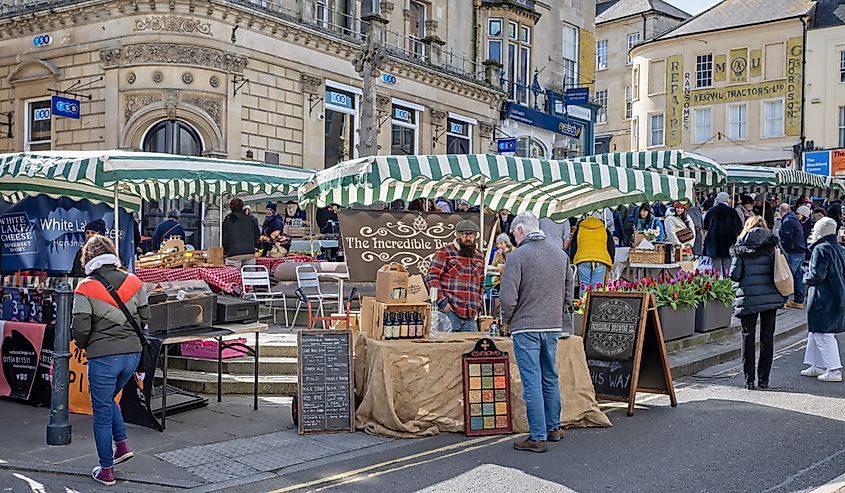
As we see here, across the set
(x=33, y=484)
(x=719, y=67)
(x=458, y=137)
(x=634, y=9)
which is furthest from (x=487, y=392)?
(x=634, y=9)

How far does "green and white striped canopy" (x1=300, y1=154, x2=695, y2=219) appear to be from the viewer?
9.09 m

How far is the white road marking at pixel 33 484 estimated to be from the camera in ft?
21.0

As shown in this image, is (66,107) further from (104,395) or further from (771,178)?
(771,178)

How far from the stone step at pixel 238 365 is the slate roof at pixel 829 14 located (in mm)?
Answer: 38101

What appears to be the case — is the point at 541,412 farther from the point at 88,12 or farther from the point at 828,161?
the point at 828,161

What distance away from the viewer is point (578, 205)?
1205 cm

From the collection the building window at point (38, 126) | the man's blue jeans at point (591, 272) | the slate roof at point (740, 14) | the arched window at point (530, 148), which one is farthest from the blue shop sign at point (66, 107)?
the slate roof at point (740, 14)

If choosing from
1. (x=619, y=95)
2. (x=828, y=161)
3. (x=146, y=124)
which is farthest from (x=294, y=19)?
(x=619, y=95)

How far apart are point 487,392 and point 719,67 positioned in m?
40.6

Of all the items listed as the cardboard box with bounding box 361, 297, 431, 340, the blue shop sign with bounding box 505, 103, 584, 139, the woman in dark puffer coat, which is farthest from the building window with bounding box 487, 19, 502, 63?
the cardboard box with bounding box 361, 297, 431, 340

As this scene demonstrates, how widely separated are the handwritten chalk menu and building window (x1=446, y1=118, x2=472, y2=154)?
2145cm

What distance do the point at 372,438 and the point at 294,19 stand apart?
16.8 m

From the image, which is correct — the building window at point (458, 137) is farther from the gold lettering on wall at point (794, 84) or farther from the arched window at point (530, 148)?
the gold lettering on wall at point (794, 84)

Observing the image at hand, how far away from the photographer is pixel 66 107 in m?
20.9
